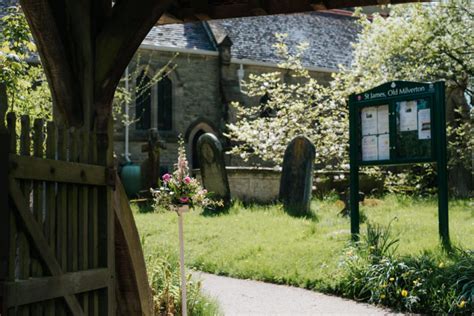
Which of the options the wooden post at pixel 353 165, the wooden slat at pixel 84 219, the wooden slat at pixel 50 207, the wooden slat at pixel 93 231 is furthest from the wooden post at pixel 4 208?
the wooden post at pixel 353 165

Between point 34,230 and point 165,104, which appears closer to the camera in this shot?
point 34,230

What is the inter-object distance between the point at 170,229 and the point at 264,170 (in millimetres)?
4537

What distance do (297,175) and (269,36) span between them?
1642 centimetres

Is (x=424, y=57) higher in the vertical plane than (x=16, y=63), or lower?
higher

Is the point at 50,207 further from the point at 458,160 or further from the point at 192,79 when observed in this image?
the point at 192,79

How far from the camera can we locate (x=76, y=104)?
178 inches

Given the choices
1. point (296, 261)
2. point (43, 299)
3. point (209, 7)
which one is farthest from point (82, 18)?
point (296, 261)

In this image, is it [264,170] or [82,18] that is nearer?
[82,18]

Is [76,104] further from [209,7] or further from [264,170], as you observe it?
[264,170]

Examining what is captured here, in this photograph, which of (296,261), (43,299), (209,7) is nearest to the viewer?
(43,299)

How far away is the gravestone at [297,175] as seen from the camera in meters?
14.5

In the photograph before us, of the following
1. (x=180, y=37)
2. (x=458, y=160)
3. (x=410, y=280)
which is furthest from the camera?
(x=180, y=37)

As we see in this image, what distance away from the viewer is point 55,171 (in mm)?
3816

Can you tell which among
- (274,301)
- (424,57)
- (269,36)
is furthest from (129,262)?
(269,36)
